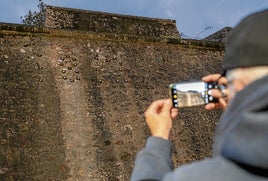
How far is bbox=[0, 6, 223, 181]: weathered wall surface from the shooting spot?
614 centimetres

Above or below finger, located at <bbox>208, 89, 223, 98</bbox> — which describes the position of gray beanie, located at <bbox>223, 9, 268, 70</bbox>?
above

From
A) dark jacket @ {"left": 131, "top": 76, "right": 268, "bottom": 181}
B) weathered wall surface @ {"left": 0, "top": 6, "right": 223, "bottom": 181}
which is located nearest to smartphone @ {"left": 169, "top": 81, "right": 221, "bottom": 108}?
dark jacket @ {"left": 131, "top": 76, "right": 268, "bottom": 181}

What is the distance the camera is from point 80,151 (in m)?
6.37

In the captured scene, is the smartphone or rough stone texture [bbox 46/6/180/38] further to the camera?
rough stone texture [bbox 46/6/180/38]

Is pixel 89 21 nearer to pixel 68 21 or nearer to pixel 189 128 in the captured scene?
pixel 68 21

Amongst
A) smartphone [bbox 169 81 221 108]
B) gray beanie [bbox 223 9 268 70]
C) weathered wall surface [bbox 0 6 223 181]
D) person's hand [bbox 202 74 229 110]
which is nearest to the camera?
gray beanie [bbox 223 9 268 70]

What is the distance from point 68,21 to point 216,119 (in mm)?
3988

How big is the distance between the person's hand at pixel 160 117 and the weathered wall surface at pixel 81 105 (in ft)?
14.7

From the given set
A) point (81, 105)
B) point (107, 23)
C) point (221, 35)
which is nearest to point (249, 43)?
point (81, 105)

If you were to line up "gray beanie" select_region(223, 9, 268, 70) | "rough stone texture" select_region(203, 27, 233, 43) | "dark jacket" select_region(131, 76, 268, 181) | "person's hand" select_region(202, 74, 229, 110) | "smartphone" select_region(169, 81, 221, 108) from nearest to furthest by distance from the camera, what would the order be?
"dark jacket" select_region(131, 76, 268, 181) < "gray beanie" select_region(223, 9, 268, 70) < "person's hand" select_region(202, 74, 229, 110) < "smartphone" select_region(169, 81, 221, 108) < "rough stone texture" select_region(203, 27, 233, 43)

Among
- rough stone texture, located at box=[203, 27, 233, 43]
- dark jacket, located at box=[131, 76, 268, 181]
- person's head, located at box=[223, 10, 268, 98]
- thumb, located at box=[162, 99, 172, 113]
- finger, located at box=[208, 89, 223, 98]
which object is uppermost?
rough stone texture, located at box=[203, 27, 233, 43]

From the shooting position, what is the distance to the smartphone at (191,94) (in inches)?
72.7

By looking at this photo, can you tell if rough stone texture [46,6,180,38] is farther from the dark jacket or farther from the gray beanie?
the dark jacket

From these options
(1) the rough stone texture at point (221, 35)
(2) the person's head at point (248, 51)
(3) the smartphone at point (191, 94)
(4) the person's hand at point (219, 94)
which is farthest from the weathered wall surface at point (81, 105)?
(2) the person's head at point (248, 51)
